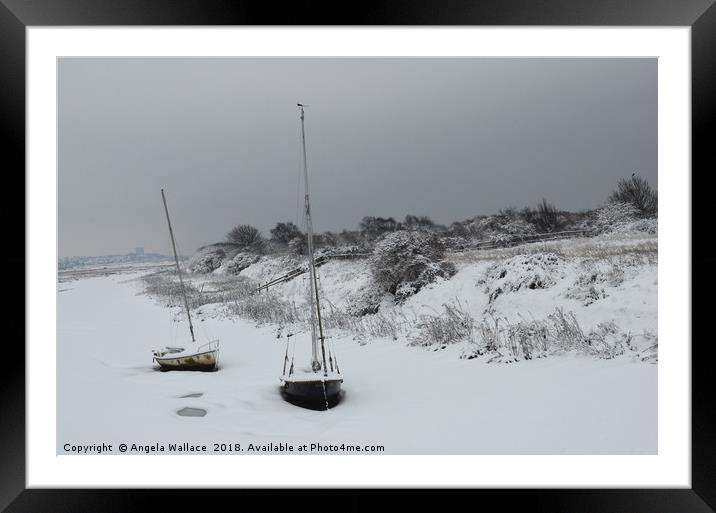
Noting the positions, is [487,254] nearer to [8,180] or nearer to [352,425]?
[352,425]

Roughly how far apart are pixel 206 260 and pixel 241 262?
0.64m

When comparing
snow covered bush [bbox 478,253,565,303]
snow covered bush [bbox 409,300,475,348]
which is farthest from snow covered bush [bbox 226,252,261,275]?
snow covered bush [bbox 478,253,565,303]

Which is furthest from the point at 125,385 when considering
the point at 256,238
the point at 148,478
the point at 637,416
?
the point at 637,416

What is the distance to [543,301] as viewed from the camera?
633cm

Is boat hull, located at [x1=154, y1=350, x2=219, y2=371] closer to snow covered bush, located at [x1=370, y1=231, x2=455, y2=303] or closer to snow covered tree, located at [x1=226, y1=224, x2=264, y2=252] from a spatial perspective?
snow covered tree, located at [x1=226, y1=224, x2=264, y2=252]

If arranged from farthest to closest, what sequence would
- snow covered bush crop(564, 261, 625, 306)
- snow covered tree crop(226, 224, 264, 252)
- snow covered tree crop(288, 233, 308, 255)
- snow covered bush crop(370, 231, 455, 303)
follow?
1. snow covered bush crop(370, 231, 455, 303)
2. snow covered tree crop(288, 233, 308, 255)
3. snow covered tree crop(226, 224, 264, 252)
4. snow covered bush crop(564, 261, 625, 306)

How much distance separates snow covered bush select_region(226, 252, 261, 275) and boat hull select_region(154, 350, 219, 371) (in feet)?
5.08

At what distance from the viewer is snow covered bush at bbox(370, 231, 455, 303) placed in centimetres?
778

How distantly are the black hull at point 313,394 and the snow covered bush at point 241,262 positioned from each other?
95.0 inches

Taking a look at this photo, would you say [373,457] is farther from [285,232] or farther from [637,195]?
[637,195]

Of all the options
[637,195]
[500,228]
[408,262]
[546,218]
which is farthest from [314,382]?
[637,195]

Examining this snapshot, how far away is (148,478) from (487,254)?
226 inches

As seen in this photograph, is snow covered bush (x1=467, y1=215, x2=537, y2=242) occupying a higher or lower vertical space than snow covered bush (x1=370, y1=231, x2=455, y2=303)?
higher
